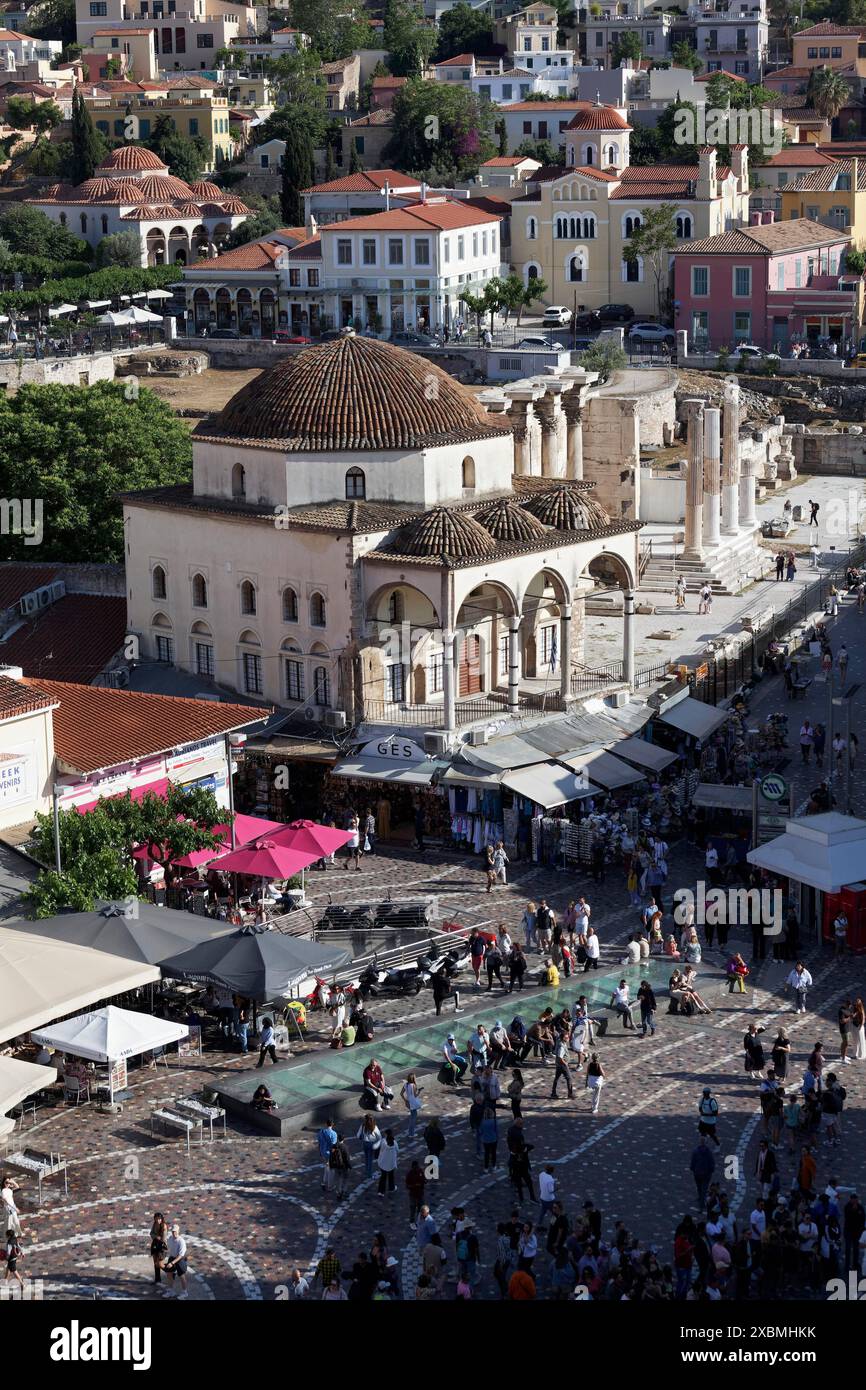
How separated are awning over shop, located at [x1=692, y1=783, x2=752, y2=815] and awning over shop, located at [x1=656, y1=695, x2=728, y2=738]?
447 cm

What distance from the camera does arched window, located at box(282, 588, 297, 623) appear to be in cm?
5216

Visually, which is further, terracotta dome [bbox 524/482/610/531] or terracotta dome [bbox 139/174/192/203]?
terracotta dome [bbox 139/174/192/203]

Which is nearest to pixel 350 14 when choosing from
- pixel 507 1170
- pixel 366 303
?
pixel 366 303

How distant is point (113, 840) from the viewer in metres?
41.2

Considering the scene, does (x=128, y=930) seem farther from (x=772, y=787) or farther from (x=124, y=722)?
(x=772, y=787)

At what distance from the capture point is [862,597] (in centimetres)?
6353

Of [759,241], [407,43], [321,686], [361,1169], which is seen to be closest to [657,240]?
[759,241]

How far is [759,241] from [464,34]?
187 ft

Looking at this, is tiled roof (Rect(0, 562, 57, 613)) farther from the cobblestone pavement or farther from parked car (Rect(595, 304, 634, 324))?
parked car (Rect(595, 304, 634, 324))

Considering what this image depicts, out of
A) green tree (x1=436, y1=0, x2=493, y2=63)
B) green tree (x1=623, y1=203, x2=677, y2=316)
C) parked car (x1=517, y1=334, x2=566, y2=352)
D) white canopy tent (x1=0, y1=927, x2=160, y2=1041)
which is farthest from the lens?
green tree (x1=436, y1=0, x2=493, y2=63)

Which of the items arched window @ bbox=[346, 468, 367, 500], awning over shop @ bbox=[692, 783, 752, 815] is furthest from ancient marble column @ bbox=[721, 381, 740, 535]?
awning over shop @ bbox=[692, 783, 752, 815]

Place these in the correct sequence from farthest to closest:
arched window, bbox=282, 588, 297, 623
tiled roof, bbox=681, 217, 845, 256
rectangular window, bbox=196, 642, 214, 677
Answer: tiled roof, bbox=681, 217, 845, 256 → rectangular window, bbox=196, 642, 214, 677 → arched window, bbox=282, 588, 297, 623

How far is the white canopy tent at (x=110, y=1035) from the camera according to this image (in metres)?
34.4
